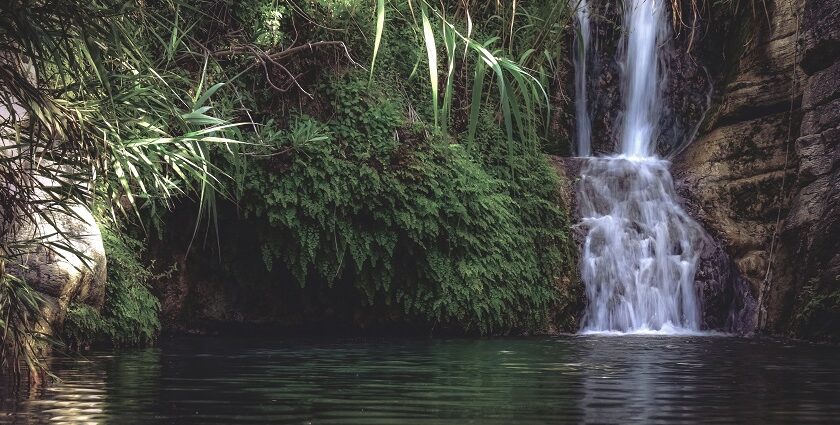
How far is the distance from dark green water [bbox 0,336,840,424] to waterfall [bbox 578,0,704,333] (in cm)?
317

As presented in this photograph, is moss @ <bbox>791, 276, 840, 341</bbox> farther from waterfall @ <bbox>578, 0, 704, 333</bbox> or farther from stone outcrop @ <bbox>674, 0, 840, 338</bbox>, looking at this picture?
waterfall @ <bbox>578, 0, 704, 333</bbox>

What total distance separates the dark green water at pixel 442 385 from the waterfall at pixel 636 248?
3169 millimetres

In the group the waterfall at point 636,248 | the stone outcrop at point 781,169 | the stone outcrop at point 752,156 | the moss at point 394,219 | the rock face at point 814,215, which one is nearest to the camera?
the rock face at point 814,215

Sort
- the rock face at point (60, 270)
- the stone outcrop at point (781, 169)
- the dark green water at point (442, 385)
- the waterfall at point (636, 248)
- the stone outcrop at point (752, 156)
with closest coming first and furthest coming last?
the dark green water at point (442, 385) → the rock face at point (60, 270) → the stone outcrop at point (781, 169) → the waterfall at point (636, 248) → the stone outcrop at point (752, 156)

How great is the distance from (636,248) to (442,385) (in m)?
7.78

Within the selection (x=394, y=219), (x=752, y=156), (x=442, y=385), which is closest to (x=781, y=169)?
(x=752, y=156)

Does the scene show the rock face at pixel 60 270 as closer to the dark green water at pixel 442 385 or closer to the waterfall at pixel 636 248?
the dark green water at pixel 442 385

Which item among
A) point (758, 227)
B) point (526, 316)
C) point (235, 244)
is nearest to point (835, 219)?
point (758, 227)

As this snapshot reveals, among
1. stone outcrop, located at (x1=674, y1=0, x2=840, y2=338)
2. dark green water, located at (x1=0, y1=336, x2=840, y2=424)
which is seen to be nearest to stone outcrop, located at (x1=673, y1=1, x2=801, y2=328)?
stone outcrop, located at (x1=674, y1=0, x2=840, y2=338)

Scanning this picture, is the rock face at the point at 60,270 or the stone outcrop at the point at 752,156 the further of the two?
the stone outcrop at the point at 752,156

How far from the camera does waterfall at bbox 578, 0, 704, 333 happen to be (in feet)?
40.0

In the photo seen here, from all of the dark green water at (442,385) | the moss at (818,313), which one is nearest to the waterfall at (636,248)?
the moss at (818,313)

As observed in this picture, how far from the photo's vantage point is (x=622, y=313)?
40.0 ft

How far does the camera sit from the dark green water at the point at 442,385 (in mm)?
4066
